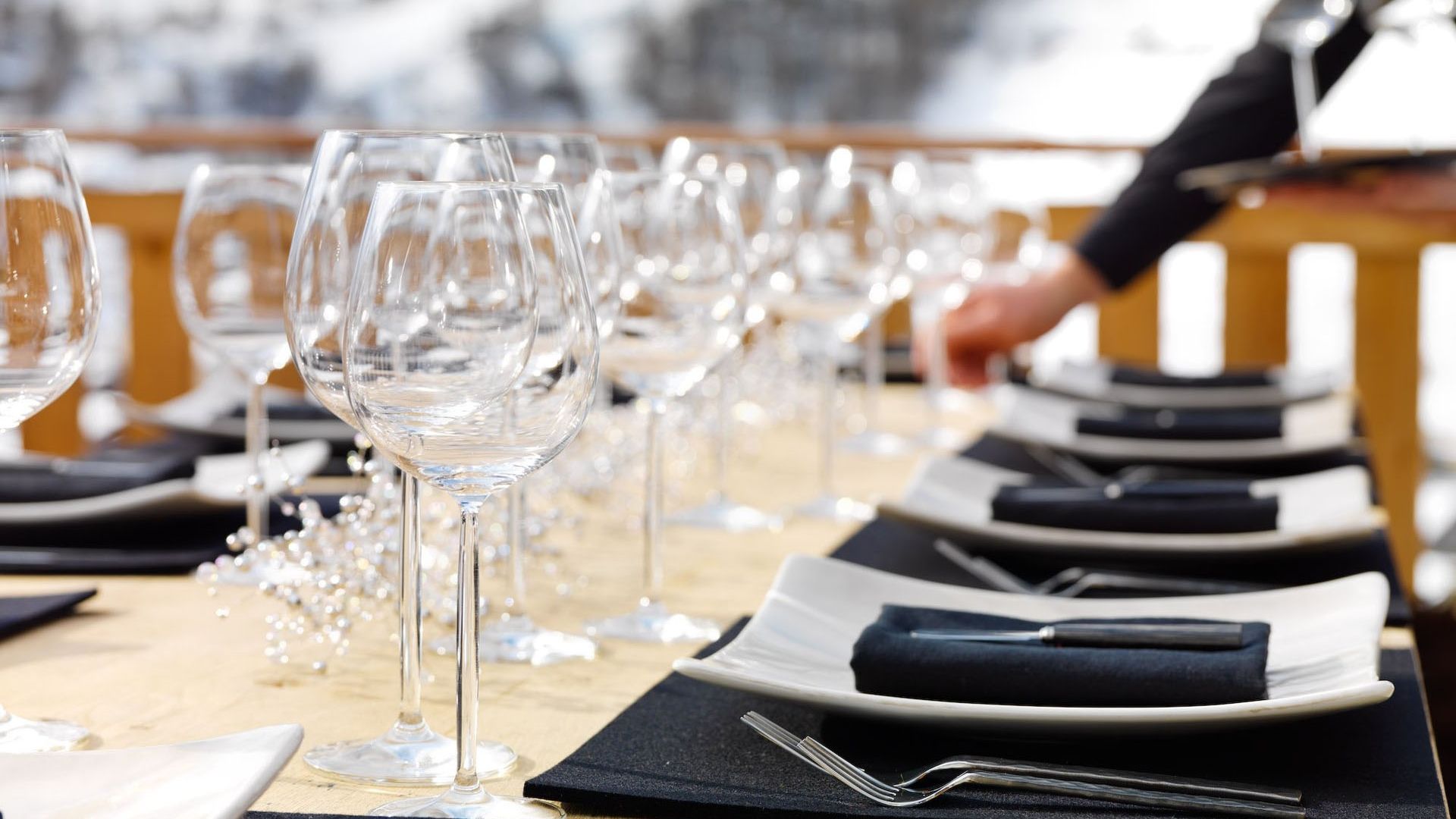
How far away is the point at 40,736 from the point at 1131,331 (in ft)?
9.72

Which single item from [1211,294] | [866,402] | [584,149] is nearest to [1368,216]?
[1211,294]

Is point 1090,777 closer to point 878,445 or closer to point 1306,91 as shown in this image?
point 878,445

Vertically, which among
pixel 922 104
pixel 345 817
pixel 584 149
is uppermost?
pixel 922 104

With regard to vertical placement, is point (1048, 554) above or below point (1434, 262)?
below

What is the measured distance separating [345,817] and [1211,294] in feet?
12.7

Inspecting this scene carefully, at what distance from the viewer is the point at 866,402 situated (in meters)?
2.07

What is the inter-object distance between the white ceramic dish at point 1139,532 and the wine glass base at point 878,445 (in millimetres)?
350

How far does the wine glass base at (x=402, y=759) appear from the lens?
27.2 inches

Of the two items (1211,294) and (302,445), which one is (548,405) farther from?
(1211,294)

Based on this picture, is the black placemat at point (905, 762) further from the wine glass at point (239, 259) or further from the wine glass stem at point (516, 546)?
the wine glass at point (239, 259)

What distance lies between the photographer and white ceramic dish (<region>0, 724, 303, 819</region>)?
22.2 inches

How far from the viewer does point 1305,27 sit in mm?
1900

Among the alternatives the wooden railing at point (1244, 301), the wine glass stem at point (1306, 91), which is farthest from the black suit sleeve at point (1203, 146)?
the wooden railing at point (1244, 301)

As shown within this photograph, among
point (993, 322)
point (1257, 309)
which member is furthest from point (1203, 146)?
point (1257, 309)
